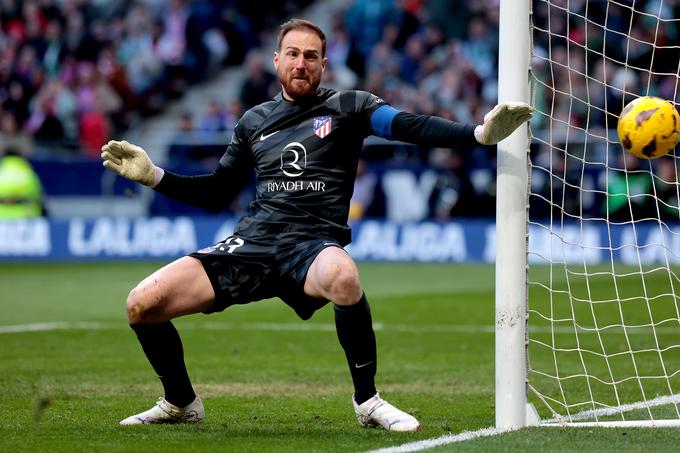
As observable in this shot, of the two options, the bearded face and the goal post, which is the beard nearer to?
the bearded face

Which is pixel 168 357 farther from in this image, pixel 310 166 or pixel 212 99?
pixel 212 99

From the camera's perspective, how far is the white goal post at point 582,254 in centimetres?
623

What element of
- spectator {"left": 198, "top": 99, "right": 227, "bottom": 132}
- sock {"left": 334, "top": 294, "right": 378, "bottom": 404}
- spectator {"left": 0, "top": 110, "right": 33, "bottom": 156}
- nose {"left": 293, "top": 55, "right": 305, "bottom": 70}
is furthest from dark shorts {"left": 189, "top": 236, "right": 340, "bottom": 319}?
spectator {"left": 0, "top": 110, "right": 33, "bottom": 156}

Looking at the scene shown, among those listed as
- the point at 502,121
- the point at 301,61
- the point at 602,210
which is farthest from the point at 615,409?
the point at 602,210

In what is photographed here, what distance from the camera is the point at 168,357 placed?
6.59m

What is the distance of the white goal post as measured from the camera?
20.4 feet

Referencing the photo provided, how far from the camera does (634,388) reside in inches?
323

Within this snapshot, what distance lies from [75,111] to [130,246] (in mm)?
5224

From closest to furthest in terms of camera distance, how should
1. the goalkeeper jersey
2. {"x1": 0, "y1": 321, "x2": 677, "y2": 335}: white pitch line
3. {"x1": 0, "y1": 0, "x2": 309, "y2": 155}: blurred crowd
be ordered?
the goalkeeper jersey → {"x1": 0, "y1": 321, "x2": 677, "y2": 335}: white pitch line → {"x1": 0, "y1": 0, "x2": 309, "y2": 155}: blurred crowd

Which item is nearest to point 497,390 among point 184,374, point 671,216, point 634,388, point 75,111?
point 184,374

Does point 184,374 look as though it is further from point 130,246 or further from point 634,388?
point 130,246

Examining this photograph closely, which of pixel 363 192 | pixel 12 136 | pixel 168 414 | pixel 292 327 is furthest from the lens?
pixel 12 136

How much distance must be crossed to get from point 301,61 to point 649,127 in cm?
181

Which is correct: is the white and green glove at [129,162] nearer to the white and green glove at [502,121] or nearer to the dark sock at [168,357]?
the dark sock at [168,357]
